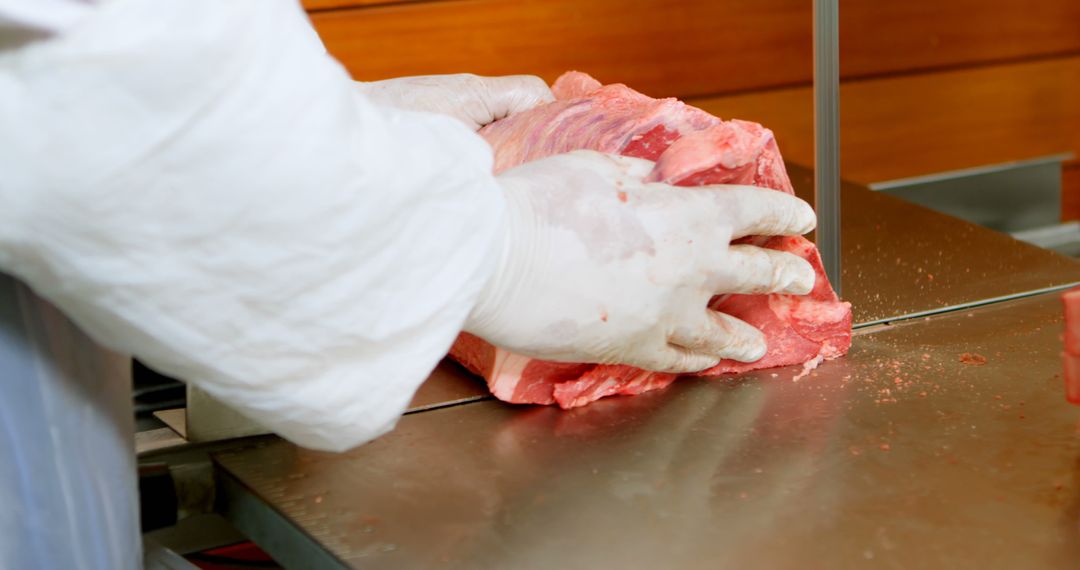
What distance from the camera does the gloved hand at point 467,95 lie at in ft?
5.00

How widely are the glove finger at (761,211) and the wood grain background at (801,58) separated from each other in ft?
5.79

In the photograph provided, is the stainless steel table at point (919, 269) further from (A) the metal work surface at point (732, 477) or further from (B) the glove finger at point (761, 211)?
(B) the glove finger at point (761, 211)

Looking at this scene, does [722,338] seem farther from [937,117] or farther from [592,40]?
[937,117]

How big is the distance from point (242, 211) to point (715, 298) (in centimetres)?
59

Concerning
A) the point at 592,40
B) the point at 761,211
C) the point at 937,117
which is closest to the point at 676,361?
the point at 761,211

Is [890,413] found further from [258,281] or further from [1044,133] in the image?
[1044,133]

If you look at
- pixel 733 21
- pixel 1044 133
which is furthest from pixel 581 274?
pixel 1044 133

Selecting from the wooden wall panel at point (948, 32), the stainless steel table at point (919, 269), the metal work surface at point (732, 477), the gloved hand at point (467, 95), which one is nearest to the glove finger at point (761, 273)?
the metal work surface at point (732, 477)

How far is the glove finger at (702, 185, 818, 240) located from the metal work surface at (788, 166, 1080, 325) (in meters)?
0.26

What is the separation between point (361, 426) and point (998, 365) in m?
0.68

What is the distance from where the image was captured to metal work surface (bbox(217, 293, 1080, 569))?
2.94 ft

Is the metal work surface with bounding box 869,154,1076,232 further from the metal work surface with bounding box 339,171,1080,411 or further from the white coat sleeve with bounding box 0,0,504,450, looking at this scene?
the white coat sleeve with bounding box 0,0,504,450

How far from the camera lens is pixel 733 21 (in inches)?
122

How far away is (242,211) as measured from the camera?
2.49ft
